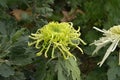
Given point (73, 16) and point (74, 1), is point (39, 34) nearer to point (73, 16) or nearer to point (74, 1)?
point (74, 1)

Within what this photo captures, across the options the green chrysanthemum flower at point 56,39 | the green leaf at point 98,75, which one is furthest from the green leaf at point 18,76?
the green leaf at point 98,75

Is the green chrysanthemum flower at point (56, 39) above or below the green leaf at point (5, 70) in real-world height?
above

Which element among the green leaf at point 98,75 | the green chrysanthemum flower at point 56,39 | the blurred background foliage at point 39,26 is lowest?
the green leaf at point 98,75

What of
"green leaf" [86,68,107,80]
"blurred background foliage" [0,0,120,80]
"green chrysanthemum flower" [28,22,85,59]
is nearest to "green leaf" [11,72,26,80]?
"blurred background foliage" [0,0,120,80]

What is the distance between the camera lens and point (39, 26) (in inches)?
83.8

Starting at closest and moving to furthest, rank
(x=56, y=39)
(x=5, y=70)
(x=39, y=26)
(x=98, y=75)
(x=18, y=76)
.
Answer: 1. (x=56, y=39)
2. (x=5, y=70)
3. (x=18, y=76)
4. (x=98, y=75)
5. (x=39, y=26)

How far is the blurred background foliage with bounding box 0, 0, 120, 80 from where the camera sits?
1.59m

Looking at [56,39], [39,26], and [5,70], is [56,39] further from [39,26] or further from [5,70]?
[39,26]

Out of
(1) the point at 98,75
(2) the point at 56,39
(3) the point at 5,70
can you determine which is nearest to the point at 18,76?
(3) the point at 5,70

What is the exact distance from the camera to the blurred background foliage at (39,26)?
5.21 feet

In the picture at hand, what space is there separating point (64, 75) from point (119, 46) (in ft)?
1.06

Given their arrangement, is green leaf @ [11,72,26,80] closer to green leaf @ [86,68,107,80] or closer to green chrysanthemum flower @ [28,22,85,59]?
green chrysanthemum flower @ [28,22,85,59]

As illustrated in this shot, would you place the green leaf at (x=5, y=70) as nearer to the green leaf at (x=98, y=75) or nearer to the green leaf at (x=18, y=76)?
the green leaf at (x=18, y=76)

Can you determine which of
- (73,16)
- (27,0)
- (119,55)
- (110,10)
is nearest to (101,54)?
(119,55)
